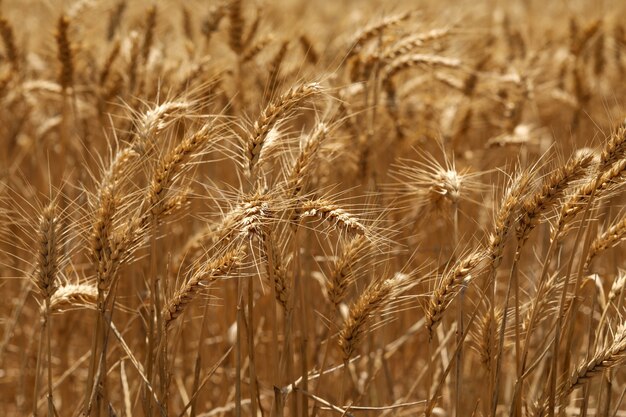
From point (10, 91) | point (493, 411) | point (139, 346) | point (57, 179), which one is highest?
point (10, 91)

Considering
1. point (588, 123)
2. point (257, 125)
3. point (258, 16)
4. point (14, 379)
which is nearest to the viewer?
point (257, 125)

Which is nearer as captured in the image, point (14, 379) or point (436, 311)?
point (436, 311)

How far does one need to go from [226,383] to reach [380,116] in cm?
150

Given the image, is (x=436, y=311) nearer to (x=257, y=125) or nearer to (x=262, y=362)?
(x=257, y=125)

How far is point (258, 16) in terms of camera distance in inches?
119

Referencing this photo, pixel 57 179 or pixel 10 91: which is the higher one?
pixel 10 91

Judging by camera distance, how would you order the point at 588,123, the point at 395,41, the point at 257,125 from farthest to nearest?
1. the point at 588,123
2. the point at 395,41
3. the point at 257,125

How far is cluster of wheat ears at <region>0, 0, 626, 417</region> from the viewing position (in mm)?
1583

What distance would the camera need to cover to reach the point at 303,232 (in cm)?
211

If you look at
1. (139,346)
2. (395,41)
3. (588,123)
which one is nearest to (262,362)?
(139,346)

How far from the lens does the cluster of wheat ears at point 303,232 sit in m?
1.58

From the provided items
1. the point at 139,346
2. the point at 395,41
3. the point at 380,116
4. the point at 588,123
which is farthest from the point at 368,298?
the point at 588,123

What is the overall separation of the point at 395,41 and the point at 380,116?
0.71m

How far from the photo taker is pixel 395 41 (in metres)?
2.74
